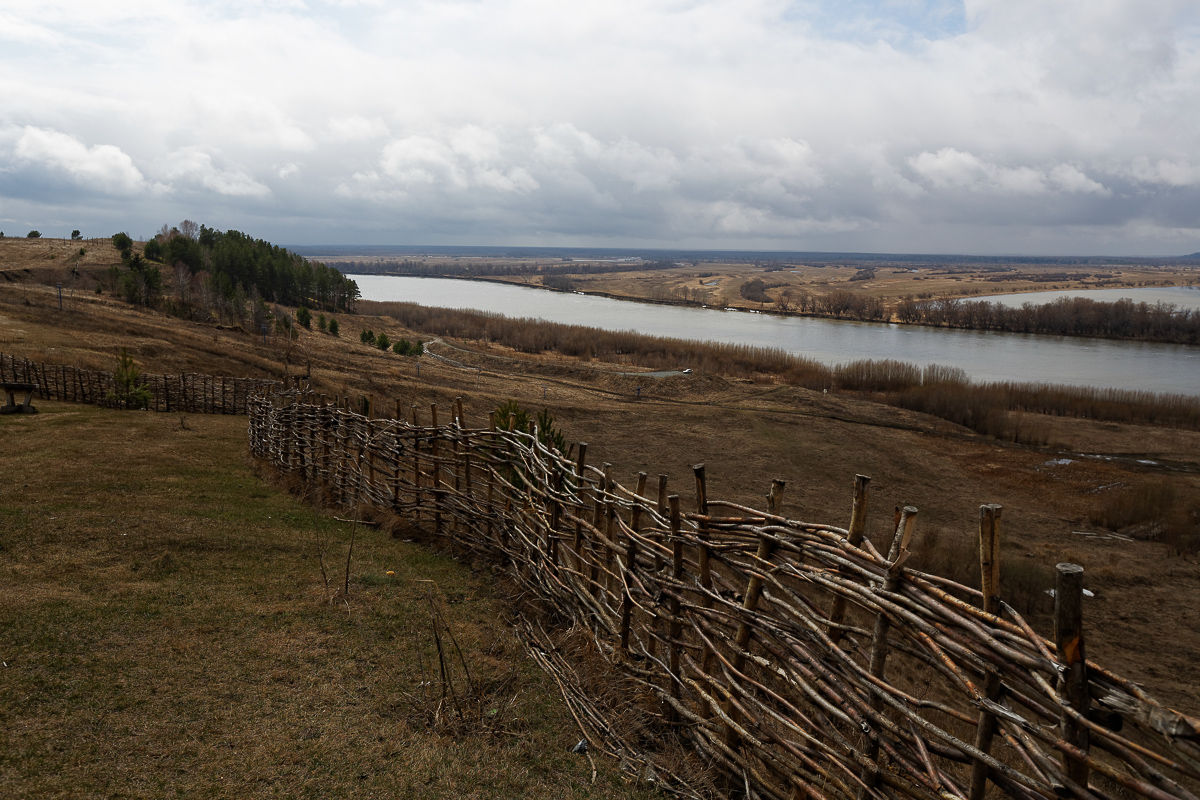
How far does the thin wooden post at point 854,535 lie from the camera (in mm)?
3283

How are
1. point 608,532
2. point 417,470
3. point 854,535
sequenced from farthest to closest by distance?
point 417,470 < point 608,532 < point 854,535

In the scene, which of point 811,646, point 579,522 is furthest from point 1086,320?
point 811,646

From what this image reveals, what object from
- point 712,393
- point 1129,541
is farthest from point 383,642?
point 712,393

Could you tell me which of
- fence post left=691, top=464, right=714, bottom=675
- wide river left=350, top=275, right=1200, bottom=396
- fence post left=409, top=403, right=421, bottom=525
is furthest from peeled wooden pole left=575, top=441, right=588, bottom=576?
wide river left=350, top=275, right=1200, bottom=396

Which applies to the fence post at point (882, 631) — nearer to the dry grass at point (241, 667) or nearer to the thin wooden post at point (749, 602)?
the thin wooden post at point (749, 602)

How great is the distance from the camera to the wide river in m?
44.9

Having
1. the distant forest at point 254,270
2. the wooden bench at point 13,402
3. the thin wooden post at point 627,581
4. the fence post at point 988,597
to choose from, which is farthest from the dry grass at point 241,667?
the distant forest at point 254,270

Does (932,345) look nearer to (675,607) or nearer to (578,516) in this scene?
(578,516)

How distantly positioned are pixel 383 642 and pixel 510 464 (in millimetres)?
2357

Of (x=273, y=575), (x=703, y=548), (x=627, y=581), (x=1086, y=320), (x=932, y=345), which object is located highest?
(x=1086, y=320)

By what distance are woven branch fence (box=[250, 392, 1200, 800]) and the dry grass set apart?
0.75 meters

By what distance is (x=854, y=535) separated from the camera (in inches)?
135

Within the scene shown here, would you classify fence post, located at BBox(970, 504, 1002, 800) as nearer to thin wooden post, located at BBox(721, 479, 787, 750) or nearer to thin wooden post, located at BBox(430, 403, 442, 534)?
thin wooden post, located at BBox(721, 479, 787, 750)

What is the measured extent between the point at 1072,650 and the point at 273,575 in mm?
6222
